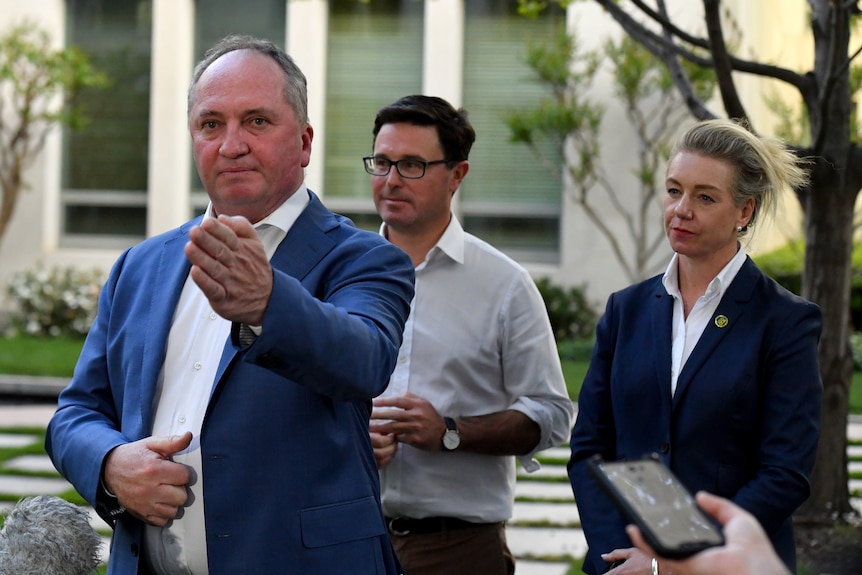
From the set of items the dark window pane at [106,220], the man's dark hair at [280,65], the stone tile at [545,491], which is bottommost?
the stone tile at [545,491]

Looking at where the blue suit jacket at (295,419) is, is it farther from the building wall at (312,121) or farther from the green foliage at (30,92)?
the green foliage at (30,92)

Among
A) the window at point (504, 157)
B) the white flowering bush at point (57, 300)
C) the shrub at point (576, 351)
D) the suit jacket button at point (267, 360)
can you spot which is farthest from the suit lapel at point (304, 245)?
the white flowering bush at point (57, 300)

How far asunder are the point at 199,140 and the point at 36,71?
14851mm

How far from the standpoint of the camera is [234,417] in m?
2.40

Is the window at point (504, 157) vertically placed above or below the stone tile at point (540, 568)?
above

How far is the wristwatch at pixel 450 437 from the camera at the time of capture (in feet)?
12.1

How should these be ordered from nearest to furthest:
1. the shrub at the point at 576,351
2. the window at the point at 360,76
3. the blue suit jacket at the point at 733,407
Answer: the blue suit jacket at the point at 733,407
the shrub at the point at 576,351
the window at the point at 360,76

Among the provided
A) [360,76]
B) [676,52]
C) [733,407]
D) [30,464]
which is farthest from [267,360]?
[360,76]

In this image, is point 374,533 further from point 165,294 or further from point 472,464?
point 472,464

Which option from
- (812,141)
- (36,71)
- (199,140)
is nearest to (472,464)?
(199,140)

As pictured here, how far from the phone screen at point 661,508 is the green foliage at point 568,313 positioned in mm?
13566

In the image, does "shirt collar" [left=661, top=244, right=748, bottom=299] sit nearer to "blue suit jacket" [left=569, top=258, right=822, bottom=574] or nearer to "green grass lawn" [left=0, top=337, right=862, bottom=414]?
"blue suit jacket" [left=569, top=258, right=822, bottom=574]

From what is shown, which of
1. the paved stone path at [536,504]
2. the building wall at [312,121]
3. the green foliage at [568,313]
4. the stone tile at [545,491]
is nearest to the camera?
the paved stone path at [536,504]

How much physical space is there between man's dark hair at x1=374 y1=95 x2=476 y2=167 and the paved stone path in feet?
9.28
